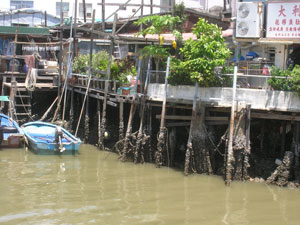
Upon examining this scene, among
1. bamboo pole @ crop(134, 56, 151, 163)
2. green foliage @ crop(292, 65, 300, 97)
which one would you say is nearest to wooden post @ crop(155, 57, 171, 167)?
bamboo pole @ crop(134, 56, 151, 163)

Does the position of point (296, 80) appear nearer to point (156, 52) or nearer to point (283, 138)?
point (283, 138)

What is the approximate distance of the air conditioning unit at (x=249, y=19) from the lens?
1802 centimetres

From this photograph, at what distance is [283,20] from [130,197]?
907cm

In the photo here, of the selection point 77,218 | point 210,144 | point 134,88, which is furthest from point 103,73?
point 77,218

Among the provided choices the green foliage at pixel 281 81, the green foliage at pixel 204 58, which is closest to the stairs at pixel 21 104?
the green foliage at pixel 204 58

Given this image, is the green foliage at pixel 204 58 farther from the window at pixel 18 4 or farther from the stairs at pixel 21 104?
the window at pixel 18 4

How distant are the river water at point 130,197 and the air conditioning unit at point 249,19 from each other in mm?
6044

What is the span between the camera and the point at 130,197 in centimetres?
1498

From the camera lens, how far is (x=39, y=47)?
3169 centimetres

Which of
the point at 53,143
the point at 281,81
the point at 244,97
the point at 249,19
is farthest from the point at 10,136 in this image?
the point at 281,81

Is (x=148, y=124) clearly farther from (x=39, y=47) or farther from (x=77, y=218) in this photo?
(x=39, y=47)

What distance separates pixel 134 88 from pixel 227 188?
6474 millimetres

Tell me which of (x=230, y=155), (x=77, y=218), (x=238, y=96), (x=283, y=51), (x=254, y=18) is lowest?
(x=77, y=218)

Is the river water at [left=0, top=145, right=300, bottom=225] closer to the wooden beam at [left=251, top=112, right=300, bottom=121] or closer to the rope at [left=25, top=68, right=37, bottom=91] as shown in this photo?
the wooden beam at [left=251, top=112, right=300, bottom=121]
